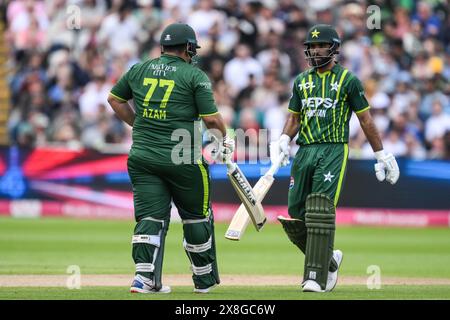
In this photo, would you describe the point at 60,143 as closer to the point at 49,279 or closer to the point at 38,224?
the point at 38,224

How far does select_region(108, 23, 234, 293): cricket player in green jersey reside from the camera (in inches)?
335

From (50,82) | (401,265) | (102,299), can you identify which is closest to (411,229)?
(401,265)

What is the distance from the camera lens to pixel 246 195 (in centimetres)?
910


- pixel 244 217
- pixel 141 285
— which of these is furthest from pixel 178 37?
pixel 141 285

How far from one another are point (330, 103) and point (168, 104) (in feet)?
4.77

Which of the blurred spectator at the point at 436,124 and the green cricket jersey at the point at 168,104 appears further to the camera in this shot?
the blurred spectator at the point at 436,124

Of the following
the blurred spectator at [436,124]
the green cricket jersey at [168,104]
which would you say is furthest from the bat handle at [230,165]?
the blurred spectator at [436,124]

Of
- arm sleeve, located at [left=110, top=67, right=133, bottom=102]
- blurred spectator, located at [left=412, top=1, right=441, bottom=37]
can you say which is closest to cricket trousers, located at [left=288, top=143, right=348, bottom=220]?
arm sleeve, located at [left=110, top=67, right=133, bottom=102]

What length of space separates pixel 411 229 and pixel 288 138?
26.7 feet

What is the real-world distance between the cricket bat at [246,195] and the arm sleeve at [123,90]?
1.08 m

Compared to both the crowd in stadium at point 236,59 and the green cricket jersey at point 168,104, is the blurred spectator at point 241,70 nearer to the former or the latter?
the crowd in stadium at point 236,59

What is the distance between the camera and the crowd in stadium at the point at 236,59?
18625 millimetres

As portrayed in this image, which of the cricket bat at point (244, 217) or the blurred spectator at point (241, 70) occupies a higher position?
the blurred spectator at point (241, 70)

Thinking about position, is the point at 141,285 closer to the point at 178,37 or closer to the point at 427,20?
Answer: the point at 178,37
